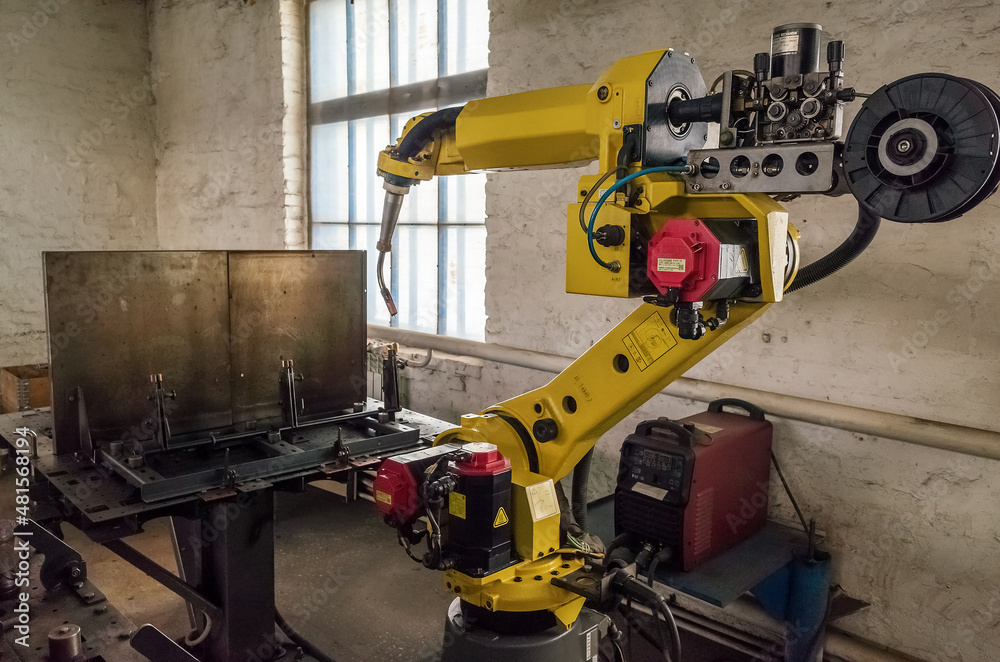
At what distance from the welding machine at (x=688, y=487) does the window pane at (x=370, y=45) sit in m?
2.50

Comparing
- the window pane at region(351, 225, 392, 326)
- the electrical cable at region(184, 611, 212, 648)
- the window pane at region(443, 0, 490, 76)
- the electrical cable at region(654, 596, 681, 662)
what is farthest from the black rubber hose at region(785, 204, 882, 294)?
the window pane at region(351, 225, 392, 326)

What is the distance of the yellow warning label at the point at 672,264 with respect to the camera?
3.64ft

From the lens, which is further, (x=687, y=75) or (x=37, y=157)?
(x=37, y=157)

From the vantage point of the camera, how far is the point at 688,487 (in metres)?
1.77

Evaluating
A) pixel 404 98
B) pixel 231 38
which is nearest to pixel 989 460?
pixel 404 98

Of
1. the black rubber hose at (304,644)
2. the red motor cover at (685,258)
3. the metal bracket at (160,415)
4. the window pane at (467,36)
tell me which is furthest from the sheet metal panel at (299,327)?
the window pane at (467,36)

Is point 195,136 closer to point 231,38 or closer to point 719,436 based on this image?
point 231,38

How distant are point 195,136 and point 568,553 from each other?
160 inches

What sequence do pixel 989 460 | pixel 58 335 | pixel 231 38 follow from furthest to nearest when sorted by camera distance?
pixel 231 38 < pixel 989 460 < pixel 58 335

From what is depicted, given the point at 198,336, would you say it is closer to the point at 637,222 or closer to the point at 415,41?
the point at 637,222

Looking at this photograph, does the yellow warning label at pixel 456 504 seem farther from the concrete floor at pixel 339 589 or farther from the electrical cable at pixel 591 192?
the concrete floor at pixel 339 589

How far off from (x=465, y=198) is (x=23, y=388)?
7.88 ft

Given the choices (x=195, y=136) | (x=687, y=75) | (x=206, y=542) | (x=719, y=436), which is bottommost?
(x=206, y=542)

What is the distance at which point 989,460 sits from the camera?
5.88 feet
